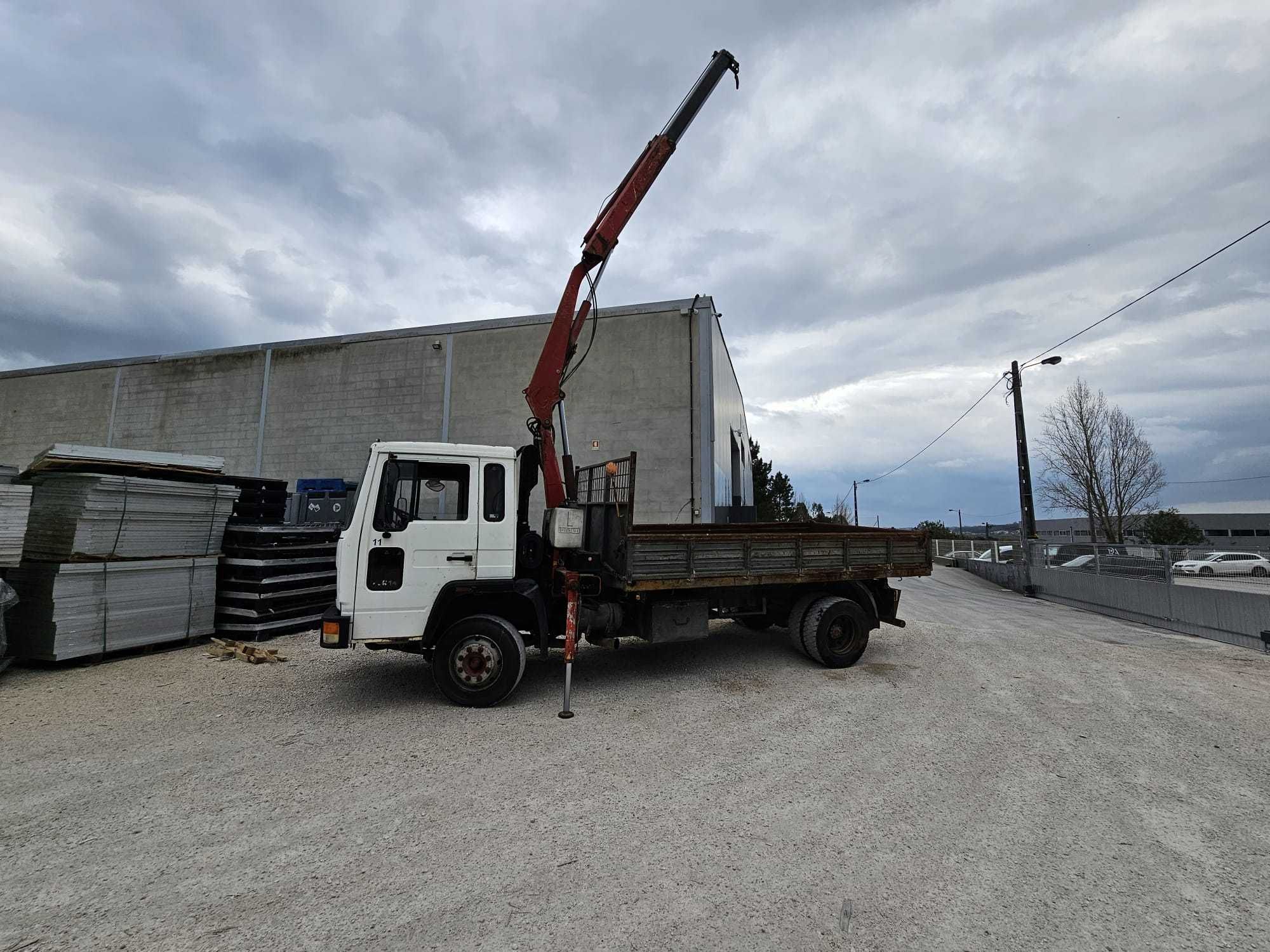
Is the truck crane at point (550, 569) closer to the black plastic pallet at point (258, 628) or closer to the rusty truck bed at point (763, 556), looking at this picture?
the rusty truck bed at point (763, 556)

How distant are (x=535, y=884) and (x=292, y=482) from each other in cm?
1855

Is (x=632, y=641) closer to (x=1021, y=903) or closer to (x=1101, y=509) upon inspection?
(x=1021, y=903)

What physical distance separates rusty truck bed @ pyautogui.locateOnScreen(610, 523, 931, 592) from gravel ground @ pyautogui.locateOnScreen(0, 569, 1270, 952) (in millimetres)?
1187

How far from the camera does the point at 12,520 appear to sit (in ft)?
20.9

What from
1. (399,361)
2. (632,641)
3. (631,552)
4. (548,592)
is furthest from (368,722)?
(399,361)

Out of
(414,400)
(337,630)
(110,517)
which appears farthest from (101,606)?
(414,400)

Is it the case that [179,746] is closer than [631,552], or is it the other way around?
[179,746]

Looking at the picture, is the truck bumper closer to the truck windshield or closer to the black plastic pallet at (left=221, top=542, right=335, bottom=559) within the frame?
the truck windshield

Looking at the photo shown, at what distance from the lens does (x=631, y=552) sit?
5.78 m

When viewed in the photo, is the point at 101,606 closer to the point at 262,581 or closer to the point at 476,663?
the point at 262,581

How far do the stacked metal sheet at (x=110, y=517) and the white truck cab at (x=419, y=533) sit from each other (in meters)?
4.10

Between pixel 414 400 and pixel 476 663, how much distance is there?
13627 millimetres

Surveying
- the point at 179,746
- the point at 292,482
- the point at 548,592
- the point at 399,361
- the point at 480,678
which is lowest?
the point at 179,746

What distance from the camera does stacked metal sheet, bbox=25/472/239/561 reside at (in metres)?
6.87
